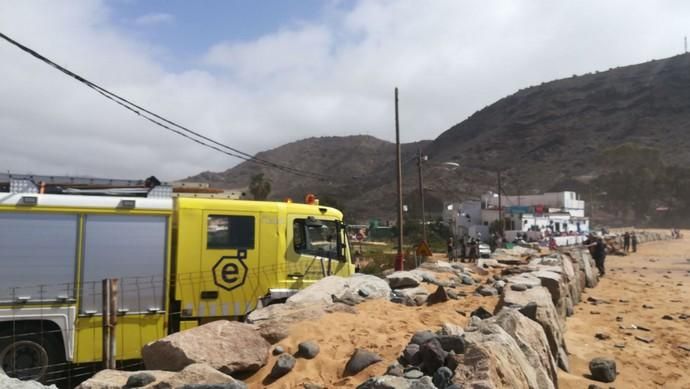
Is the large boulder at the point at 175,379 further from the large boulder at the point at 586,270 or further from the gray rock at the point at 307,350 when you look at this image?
the large boulder at the point at 586,270

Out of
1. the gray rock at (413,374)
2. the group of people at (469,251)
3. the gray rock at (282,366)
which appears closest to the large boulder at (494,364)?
the gray rock at (413,374)

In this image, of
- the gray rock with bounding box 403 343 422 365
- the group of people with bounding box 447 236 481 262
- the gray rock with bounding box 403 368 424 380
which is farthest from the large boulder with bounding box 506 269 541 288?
the group of people with bounding box 447 236 481 262

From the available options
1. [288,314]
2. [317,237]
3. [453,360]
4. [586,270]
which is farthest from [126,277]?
[586,270]

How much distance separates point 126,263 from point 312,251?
3292mm

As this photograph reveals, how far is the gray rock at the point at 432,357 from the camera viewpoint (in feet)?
18.1

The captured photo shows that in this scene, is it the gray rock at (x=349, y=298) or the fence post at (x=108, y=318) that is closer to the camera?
the fence post at (x=108, y=318)

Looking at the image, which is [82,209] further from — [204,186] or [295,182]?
[295,182]

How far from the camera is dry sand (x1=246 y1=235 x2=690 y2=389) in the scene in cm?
630

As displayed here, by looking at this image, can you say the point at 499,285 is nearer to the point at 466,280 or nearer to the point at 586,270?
the point at 466,280

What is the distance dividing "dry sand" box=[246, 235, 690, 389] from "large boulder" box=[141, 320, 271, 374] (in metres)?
0.20

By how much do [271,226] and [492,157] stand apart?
473ft

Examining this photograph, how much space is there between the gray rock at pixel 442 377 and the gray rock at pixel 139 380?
290 centimetres

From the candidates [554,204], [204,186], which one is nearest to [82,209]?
[204,186]

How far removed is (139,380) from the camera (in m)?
5.44
